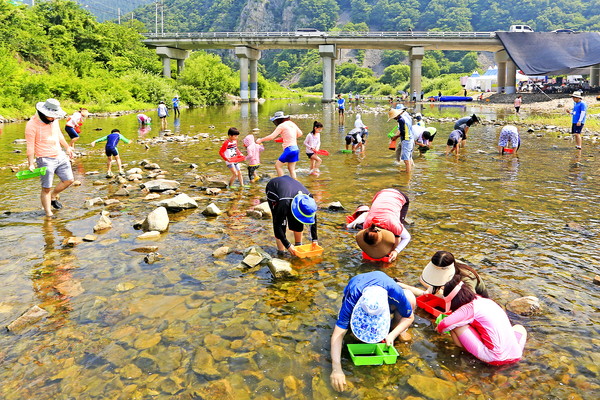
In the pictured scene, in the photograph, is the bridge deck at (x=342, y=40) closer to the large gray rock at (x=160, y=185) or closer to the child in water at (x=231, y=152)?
the child in water at (x=231, y=152)

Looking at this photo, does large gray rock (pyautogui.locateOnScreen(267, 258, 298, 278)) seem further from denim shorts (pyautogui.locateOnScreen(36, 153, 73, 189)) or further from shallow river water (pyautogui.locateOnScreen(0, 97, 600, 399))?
denim shorts (pyautogui.locateOnScreen(36, 153, 73, 189))

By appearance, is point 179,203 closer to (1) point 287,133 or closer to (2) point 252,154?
(2) point 252,154

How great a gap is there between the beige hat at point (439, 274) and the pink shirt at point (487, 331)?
358mm

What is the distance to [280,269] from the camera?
20.3 feet

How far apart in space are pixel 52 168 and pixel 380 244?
275 inches

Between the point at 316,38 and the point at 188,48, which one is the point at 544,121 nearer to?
the point at 316,38

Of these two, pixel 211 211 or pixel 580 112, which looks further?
pixel 580 112

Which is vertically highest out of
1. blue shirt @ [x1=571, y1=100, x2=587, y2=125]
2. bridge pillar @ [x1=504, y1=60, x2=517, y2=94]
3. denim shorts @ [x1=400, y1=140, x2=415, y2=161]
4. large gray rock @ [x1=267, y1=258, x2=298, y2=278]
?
bridge pillar @ [x1=504, y1=60, x2=517, y2=94]

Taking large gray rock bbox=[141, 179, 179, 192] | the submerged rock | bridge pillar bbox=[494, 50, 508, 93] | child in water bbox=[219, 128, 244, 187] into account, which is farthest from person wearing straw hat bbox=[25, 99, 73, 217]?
bridge pillar bbox=[494, 50, 508, 93]

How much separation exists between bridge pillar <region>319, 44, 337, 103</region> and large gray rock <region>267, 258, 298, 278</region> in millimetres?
66267

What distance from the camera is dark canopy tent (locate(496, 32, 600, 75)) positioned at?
4597 cm

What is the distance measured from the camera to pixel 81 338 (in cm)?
476

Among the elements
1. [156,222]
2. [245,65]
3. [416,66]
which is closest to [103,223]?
[156,222]

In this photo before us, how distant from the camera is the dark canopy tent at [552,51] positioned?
151 feet
